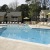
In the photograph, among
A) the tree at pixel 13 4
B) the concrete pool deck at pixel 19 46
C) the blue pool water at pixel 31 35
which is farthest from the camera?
the tree at pixel 13 4

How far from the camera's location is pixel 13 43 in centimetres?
665

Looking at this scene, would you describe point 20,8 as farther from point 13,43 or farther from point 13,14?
point 13,43

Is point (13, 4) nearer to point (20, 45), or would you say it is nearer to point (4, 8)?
point (4, 8)

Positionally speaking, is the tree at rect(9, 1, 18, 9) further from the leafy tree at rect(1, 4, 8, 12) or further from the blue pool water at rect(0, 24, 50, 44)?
the blue pool water at rect(0, 24, 50, 44)

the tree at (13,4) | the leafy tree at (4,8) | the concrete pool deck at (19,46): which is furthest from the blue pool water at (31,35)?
the tree at (13,4)

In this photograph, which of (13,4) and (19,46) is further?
(13,4)

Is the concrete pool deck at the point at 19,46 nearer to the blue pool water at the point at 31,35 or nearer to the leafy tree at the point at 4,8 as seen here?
the blue pool water at the point at 31,35

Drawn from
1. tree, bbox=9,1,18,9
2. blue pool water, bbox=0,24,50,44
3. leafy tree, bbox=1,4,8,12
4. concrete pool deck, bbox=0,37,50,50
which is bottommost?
blue pool water, bbox=0,24,50,44

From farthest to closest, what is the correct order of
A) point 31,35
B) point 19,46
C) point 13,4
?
point 13,4
point 31,35
point 19,46

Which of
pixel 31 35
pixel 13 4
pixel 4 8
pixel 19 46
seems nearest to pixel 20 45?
pixel 19 46

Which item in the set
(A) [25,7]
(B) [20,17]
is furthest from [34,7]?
(A) [25,7]

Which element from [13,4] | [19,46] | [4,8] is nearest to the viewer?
[19,46]

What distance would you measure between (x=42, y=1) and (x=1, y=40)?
139 ft

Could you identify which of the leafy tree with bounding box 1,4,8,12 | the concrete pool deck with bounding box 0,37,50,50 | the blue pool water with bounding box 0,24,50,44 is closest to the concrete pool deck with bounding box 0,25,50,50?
the concrete pool deck with bounding box 0,37,50,50
